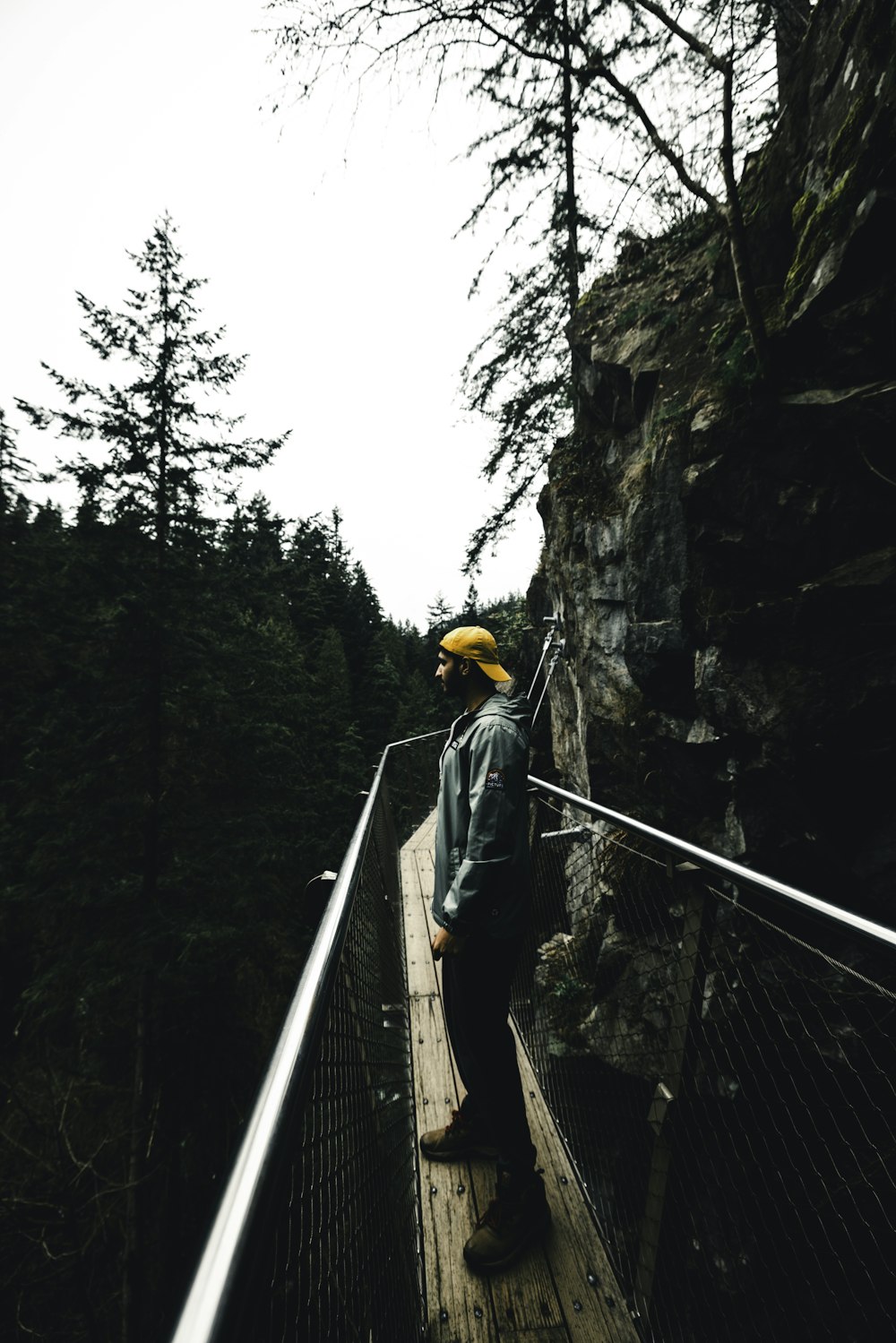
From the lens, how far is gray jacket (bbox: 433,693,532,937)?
6.20 ft

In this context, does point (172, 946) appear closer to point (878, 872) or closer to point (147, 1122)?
point (147, 1122)

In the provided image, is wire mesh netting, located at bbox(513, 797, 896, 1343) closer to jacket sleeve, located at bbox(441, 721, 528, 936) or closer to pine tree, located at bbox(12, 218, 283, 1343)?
jacket sleeve, located at bbox(441, 721, 528, 936)

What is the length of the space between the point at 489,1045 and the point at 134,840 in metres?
10.6

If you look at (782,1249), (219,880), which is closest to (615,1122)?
(782,1249)

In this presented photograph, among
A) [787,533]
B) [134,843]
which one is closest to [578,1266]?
[787,533]

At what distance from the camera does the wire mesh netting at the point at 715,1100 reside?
1831 mm

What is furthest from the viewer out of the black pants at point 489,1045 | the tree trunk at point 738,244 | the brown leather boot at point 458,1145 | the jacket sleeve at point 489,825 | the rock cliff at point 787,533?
the tree trunk at point 738,244

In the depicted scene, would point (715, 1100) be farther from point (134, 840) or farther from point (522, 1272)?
point (134, 840)

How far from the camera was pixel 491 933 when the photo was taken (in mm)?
1987

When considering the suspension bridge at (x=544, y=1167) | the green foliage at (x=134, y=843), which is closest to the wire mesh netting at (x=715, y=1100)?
the suspension bridge at (x=544, y=1167)

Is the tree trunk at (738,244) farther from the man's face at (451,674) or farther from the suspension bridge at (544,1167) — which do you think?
the man's face at (451,674)

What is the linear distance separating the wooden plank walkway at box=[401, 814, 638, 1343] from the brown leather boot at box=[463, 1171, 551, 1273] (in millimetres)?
56

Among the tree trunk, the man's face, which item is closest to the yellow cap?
the man's face

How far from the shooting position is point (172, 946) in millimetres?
10117
